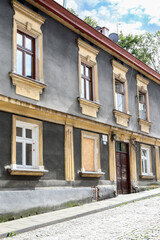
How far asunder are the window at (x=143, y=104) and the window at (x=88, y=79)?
4.34 metres

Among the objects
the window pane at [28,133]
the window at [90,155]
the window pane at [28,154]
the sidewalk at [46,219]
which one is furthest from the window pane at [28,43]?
the sidewalk at [46,219]

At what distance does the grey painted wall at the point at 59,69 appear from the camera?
10.7 metres

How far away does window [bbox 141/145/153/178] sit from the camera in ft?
59.7

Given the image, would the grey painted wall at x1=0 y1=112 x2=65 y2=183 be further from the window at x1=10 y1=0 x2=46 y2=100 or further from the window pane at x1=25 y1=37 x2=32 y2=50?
the window pane at x1=25 y1=37 x2=32 y2=50

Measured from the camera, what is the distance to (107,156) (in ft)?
48.8

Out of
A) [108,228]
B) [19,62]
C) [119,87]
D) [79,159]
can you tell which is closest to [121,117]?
[119,87]

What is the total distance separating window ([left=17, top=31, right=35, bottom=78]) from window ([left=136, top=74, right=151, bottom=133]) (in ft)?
26.5

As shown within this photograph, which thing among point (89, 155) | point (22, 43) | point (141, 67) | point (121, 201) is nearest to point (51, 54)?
point (22, 43)

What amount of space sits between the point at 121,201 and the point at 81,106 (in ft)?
13.2

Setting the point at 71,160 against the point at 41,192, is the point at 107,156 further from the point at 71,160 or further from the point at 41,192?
the point at 41,192

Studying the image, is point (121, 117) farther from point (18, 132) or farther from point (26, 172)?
point (26, 172)

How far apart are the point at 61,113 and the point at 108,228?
209 inches

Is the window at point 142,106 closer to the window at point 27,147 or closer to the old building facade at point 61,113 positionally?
the old building facade at point 61,113

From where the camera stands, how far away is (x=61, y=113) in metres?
12.3
